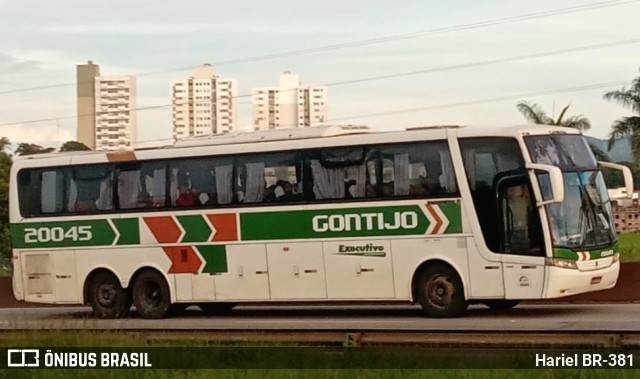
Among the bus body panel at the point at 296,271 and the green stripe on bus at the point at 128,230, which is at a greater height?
the green stripe on bus at the point at 128,230

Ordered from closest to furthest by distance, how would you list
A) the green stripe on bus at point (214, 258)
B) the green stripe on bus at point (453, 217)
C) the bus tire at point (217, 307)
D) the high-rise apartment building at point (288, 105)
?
the green stripe on bus at point (453, 217) → the green stripe on bus at point (214, 258) → the bus tire at point (217, 307) → the high-rise apartment building at point (288, 105)

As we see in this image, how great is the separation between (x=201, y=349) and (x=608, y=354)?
14.6 ft

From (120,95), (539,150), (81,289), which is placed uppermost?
(120,95)

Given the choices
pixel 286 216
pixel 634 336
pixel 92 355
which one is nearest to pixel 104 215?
pixel 286 216

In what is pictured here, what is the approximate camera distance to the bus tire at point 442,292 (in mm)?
19938

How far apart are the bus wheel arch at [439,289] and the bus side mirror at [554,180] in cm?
189

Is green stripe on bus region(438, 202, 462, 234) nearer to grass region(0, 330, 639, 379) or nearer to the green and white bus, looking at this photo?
the green and white bus

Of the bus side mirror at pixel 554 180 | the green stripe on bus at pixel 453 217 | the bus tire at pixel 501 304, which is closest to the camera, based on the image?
the bus side mirror at pixel 554 180

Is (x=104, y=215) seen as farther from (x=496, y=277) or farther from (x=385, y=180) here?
(x=496, y=277)

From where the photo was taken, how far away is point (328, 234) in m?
20.9

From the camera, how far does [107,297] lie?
2348 cm

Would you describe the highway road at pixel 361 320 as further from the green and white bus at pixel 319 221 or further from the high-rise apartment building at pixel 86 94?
the high-rise apartment building at pixel 86 94

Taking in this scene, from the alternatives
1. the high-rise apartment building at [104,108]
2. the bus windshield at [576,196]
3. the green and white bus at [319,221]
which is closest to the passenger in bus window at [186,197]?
the green and white bus at [319,221]

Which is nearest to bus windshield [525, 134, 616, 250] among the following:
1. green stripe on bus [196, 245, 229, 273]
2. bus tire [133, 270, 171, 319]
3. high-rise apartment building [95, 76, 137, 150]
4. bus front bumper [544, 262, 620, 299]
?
bus front bumper [544, 262, 620, 299]
